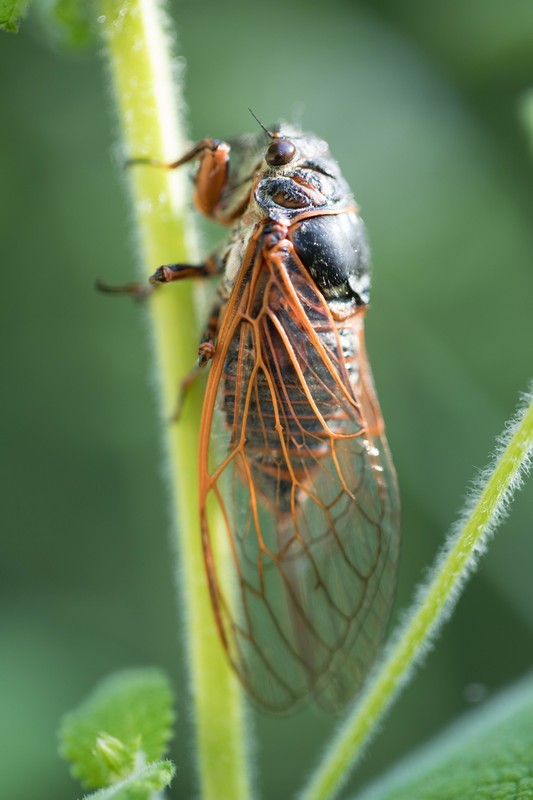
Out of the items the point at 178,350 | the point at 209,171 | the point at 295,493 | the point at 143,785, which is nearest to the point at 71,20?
the point at 209,171

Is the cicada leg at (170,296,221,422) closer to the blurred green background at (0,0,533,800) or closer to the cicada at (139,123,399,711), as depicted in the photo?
the cicada at (139,123,399,711)

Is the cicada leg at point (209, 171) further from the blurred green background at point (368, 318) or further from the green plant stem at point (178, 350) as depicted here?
the blurred green background at point (368, 318)

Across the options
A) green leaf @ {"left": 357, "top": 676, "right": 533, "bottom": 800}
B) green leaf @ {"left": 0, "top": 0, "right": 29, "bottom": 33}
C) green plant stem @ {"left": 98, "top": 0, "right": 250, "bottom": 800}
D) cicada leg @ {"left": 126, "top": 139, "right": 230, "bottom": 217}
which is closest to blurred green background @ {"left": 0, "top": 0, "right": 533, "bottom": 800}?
green leaf @ {"left": 357, "top": 676, "right": 533, "bottom": 800}

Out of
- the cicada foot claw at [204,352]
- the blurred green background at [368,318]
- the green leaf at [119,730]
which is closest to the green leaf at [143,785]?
the green leaf at [119,730]

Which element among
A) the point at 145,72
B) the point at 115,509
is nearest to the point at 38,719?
the point at 115,509

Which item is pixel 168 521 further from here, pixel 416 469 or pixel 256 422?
pixel 256 422

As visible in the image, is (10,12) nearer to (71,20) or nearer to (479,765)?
(71,20)
